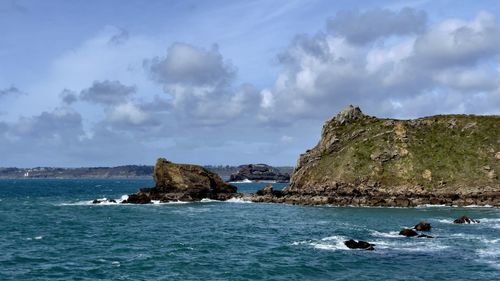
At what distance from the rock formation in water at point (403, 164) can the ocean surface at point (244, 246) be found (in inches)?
811

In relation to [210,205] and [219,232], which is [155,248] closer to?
[219,232]

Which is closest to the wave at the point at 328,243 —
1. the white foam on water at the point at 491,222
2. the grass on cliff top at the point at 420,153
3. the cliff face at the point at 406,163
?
the white foam on water at the point at 491,222

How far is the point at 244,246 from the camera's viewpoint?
66438 mm

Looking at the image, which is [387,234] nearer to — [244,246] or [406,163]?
[244,246]

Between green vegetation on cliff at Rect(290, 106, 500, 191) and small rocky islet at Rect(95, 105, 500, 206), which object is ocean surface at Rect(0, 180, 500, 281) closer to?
small rocky islet at Rect(95, 105, 500, 206)

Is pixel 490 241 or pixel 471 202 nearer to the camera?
pixel 490 241

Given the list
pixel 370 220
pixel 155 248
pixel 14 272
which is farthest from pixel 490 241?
pixel 14 272

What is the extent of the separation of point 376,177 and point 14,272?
10164cm

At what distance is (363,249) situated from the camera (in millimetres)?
60844

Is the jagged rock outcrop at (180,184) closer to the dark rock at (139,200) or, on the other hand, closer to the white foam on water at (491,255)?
the dark rock at (139,200)

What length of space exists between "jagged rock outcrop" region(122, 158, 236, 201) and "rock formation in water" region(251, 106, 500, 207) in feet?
49.8

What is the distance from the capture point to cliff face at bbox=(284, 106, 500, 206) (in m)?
129

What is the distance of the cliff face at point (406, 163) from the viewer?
128625 mm

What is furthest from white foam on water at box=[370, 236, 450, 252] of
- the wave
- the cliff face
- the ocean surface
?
the cliff face
